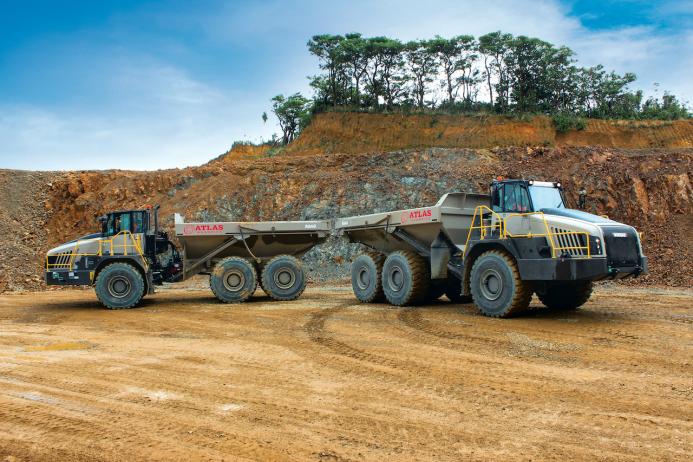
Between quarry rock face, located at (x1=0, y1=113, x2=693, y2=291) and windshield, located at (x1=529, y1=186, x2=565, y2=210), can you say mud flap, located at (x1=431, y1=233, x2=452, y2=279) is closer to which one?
windshield, located at (x1=529, y1=186, x2=565, y2=210)

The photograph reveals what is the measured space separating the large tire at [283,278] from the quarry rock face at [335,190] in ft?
22.9

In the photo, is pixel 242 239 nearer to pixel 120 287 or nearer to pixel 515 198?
pixel 120 287

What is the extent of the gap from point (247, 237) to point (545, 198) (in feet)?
26.0

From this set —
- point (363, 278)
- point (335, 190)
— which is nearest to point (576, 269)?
point (363, 278)

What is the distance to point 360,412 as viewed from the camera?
5.67 meters

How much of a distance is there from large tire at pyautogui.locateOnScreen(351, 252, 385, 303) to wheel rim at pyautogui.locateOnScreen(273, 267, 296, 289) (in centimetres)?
172

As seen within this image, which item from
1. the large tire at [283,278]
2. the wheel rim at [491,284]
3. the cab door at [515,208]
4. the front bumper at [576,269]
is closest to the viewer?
the front bumper at [576,269]

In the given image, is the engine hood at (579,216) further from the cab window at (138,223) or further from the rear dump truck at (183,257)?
the cab window at (138,223)

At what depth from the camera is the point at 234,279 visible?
51.8 ft

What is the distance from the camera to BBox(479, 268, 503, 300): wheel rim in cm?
1152

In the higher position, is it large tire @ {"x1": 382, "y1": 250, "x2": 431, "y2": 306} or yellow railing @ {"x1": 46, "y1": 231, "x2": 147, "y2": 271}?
yellow railing @ {"x1": 46, "y1": 231, "x2": 147, "y2": 271}

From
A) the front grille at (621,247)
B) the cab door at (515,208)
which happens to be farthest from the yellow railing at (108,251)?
the front grille at (621,247)

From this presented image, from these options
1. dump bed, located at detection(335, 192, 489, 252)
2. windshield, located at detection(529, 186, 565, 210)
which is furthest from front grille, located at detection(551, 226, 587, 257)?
dump bed, located at detection(335, 192, 489, 252)

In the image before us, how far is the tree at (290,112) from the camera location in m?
47.8
